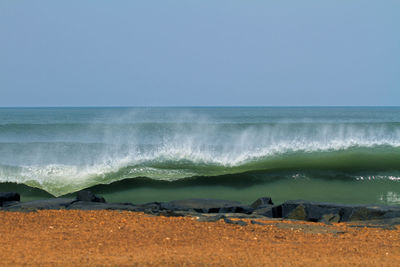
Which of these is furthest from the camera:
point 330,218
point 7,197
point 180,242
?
point 7,197

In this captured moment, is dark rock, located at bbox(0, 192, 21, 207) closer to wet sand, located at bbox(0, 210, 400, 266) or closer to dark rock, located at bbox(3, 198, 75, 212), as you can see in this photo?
dark rock, located at bbox(3, 198, 75, 212)

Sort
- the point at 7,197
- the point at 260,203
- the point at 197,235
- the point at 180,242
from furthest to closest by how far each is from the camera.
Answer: the point at 7,197, the point at 260,203, the point at 197,235, the point at 180,242

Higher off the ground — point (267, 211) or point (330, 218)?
point (267, 211)

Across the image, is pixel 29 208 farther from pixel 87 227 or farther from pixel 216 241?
pixel 216 241

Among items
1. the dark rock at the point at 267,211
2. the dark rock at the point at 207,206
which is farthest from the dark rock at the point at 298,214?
the dark rock at the point at 207,206

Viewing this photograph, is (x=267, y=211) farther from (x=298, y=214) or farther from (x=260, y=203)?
(x=260, y=203)

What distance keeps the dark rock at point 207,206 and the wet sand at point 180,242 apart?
1532mm

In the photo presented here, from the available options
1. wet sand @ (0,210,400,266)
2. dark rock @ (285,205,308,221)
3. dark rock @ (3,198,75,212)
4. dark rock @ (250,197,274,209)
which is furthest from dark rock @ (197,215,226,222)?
dark rock @ (3,198,75,212)

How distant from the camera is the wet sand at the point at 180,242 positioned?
17.4ft

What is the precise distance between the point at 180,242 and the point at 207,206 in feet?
11.3

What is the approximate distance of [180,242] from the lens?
616 centimetres

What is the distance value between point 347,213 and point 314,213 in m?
0.50

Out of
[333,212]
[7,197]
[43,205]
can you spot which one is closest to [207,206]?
[333,212]

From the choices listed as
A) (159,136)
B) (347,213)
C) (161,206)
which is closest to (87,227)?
(161,206)
